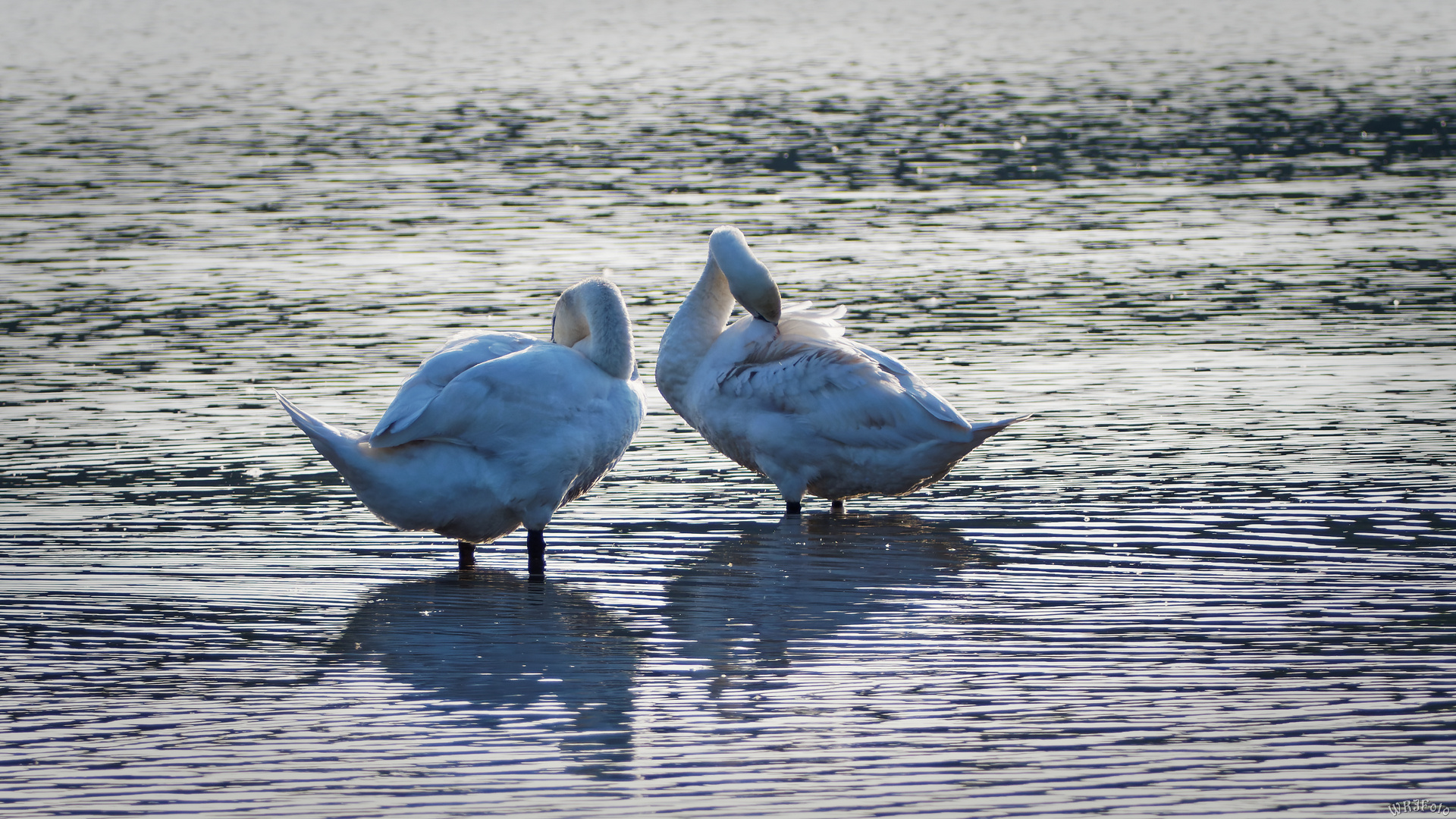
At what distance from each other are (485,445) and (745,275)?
2360mm

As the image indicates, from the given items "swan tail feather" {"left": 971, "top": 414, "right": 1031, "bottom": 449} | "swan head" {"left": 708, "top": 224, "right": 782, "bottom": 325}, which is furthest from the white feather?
"swan tail feather" {"left": 971, "top": 414, "right": 1031, "bottom": 449}

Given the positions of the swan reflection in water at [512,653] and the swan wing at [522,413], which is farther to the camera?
the swan wing at [522,413]

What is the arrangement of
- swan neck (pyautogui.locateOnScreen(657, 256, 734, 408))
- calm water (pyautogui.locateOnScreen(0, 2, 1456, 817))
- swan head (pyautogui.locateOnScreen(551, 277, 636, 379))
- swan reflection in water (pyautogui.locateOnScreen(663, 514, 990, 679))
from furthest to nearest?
1. swan neck (pyautogui.locateOnScreen(657, 256, 734, 408))
2. swan head (pyautogui.locateOnScreen(551, 277, 636, 379))
3. swan reflection in water (pyautogui.locateOnScreen(663, 514, 990, 679))
4. calm water (pyautogui.locateOnScreen(0, 2, 1456, 817))

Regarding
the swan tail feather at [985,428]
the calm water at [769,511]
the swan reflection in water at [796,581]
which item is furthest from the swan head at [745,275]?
the swan tail feather at [985,428]

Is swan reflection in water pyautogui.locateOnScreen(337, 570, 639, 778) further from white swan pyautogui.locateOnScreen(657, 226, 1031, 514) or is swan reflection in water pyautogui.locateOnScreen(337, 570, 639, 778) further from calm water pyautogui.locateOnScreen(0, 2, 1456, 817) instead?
white swan pyautogui.locateOnScreen(657, 226, 1031, 514)

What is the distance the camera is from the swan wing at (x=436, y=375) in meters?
7.30

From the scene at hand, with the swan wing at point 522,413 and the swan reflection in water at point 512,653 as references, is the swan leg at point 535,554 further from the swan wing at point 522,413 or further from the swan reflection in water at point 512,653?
the swan wing at point 522,413

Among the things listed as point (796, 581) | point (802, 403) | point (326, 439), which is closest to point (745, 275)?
point (802, 403)

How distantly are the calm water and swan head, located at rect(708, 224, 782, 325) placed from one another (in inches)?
39.1

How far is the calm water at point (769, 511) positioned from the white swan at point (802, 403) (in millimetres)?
287

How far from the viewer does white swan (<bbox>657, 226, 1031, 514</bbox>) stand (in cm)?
874

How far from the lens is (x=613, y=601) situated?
721cm

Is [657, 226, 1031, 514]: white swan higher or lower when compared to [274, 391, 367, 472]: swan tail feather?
lower
